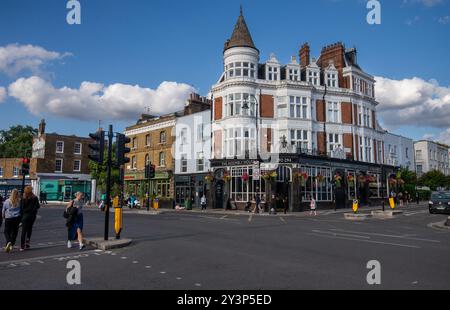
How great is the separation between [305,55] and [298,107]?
7.63 meters

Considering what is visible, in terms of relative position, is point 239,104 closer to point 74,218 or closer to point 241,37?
point 241,37

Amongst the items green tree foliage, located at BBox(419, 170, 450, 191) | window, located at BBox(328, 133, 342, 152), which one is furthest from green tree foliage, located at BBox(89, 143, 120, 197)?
green tree foliage, located at BBox(419, 170, 450, 191)

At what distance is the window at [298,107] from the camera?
36.2 meters

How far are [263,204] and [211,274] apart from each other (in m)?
25.6

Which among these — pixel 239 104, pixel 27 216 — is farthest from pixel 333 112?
pixel 27 216

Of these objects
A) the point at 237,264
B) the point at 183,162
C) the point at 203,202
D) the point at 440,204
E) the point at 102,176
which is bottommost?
the point at 237,264

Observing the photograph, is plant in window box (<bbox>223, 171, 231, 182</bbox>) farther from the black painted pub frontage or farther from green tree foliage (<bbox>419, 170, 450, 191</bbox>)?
green tree foliage (<bbox>419, 170, 450, 191</bbox>)

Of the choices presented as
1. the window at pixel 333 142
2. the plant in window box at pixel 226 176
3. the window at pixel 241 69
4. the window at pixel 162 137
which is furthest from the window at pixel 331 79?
the window at pixel 162 137

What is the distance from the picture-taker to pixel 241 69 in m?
35.0

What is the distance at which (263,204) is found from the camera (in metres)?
32.5

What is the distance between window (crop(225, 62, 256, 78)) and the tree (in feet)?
149

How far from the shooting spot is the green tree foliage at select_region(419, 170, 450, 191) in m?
58.0
